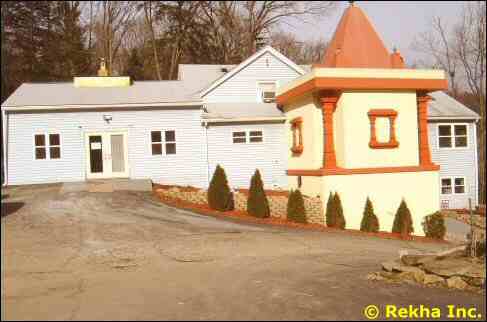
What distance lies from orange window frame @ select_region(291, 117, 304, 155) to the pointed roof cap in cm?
267

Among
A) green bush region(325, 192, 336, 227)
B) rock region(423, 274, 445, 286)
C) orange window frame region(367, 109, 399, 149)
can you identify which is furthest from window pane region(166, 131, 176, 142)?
rock region(423, 274, 445, 286)

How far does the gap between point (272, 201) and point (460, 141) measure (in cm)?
1250

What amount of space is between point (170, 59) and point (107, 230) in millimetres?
30051

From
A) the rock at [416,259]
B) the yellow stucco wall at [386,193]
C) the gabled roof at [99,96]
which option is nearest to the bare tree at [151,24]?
the gabled roof at [99,96]

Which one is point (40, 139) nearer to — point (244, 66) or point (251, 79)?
point (244, 66)

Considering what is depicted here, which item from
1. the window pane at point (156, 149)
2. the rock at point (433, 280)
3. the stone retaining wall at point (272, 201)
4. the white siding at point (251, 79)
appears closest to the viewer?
the rock at point (433, 280)

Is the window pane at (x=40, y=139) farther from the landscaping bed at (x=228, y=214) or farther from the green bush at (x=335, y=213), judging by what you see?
the green bush at (x=335, y=213)

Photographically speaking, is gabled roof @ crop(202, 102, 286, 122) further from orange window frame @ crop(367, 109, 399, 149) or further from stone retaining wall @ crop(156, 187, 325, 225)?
orange window frame @ crop(367, 109, 399, 149)

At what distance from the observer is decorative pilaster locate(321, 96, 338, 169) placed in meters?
17.5

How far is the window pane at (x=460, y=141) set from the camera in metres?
25.1

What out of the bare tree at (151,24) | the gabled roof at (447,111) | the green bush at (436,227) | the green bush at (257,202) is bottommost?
the green bush at (436,227)

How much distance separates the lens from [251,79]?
24500 mm

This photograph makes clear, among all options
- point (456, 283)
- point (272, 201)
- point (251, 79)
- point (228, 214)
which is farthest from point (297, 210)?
point (251, 79)

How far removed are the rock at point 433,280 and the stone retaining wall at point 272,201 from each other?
9045 mm
